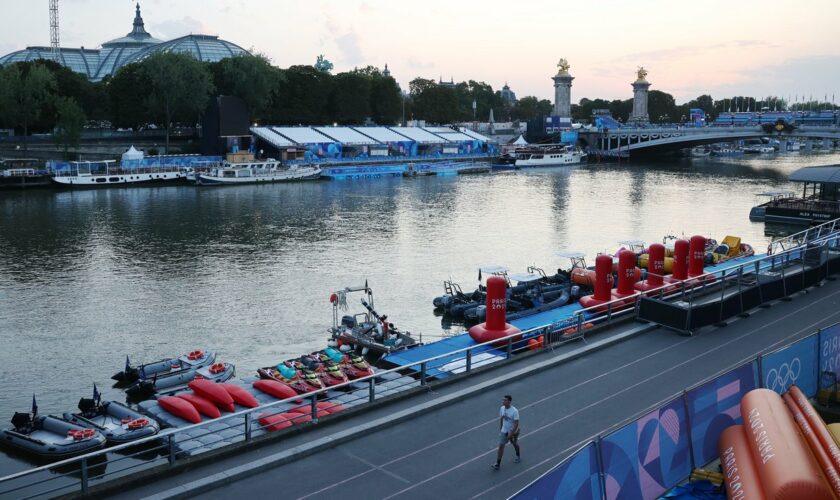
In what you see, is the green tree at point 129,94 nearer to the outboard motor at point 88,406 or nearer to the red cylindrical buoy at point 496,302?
the outboard motor at point 88,406

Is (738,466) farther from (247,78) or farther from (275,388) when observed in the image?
(247,78)

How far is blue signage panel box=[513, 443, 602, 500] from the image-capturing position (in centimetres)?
912

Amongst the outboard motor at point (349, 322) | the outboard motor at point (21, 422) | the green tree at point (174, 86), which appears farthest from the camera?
the green tree at point (174, 86)

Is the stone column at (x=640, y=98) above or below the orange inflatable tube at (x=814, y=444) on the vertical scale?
above

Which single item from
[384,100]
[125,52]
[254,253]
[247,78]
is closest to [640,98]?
[384,100]

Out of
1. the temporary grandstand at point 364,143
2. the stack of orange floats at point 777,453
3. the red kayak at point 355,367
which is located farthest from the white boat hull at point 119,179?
the stack of orange floats at point 777,453

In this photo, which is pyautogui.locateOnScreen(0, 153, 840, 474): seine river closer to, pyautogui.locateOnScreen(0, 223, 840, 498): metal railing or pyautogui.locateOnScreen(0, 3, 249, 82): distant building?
pyautogui.locateOnScreen(0, 223, 840, 498): metal railing

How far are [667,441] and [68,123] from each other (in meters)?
90.4

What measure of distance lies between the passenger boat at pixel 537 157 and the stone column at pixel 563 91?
34.4 meters

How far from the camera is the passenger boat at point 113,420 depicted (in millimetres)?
20141

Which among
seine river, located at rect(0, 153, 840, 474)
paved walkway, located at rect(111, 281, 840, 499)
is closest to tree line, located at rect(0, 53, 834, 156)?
seine river, located at rect(0, 153, 840, 474)

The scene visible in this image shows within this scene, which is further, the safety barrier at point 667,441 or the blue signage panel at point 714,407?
the blue signage panel at point 714,407

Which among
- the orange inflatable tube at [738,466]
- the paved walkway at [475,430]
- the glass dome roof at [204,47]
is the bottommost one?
the paved walkway at [475,430]

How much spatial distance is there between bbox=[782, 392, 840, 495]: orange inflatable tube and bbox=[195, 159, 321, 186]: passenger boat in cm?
7889
